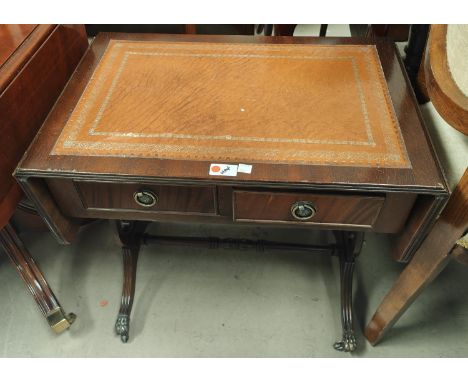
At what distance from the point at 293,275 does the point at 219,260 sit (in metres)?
0.22

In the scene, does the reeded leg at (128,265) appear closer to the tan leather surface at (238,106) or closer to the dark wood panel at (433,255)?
the tan leather surface at (238,106)

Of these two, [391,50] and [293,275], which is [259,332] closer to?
[293,275]

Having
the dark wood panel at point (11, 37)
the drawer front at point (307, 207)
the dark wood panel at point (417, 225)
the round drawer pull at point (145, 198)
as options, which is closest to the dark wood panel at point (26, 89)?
the dark wood panel at point (11, 37)

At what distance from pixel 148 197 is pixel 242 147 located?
18 centimetres

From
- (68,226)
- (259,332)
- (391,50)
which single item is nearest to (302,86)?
(391,50)

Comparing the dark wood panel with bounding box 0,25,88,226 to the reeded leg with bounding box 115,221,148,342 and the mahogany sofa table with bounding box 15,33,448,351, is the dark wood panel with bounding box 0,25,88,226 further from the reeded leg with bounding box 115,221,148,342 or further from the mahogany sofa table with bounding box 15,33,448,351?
the reeded leg with bounding box 115,221,148,342

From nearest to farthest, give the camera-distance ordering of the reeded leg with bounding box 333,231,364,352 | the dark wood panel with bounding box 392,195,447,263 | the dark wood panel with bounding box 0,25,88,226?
1. the dark wood panel with bounding box 392,195,447,263
2. the dark wood panel with bounding box 0,25,88,226
3. the reeded leg with bounding box 333,231,364,352

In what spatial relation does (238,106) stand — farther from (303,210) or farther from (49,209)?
(49,209)

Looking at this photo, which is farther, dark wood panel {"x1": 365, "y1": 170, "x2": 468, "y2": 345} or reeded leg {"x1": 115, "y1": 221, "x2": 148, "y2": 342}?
reeded leg {"x1": 115, "y1": 221, "x2": 148, "y2": 342}

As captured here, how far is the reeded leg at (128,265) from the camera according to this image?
1.01m

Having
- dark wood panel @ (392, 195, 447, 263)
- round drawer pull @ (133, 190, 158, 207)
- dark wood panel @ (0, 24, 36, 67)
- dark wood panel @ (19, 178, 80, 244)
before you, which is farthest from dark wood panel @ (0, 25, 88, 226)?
dark wood panel @ (392, 195, 447, 263)

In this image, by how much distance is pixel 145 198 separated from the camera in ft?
2.25

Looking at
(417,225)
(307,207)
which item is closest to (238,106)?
(307,207)

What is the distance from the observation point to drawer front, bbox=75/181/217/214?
0.67 m
